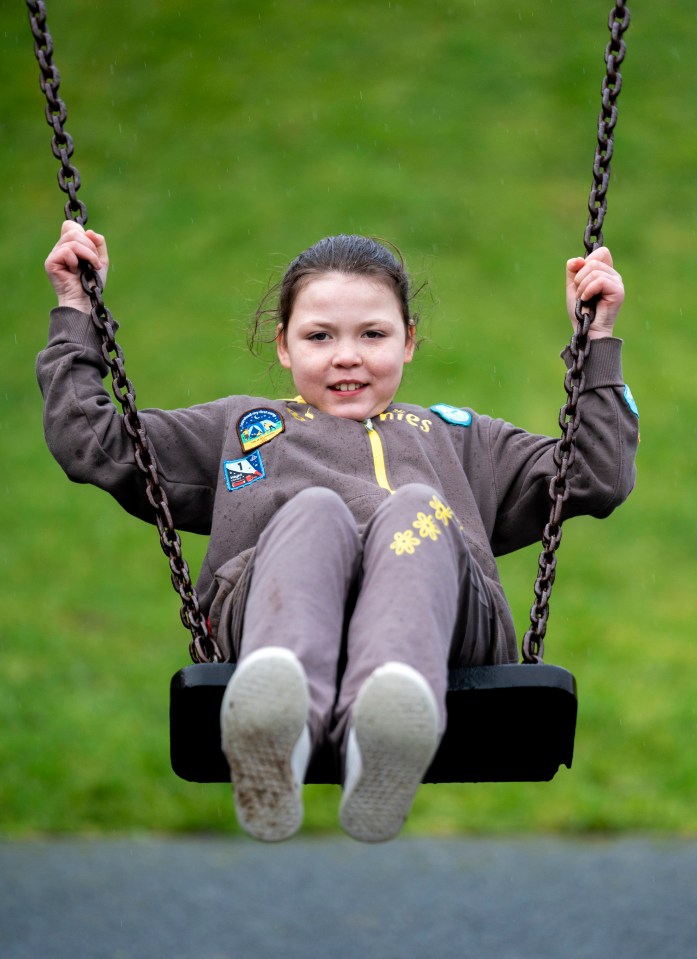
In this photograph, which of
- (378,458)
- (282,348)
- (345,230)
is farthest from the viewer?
(345,230)

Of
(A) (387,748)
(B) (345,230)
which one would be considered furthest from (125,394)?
(B) (345,230)

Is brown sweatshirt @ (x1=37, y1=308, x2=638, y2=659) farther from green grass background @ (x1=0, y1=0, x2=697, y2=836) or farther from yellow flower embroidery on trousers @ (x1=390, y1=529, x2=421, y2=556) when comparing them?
green grass background @ (x1=0, y1=0, x2=697, y2=836)

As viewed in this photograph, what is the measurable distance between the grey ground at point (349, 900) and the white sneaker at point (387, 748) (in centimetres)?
496

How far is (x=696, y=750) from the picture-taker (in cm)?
901

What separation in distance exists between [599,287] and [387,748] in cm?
110

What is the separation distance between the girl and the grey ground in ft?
14.7

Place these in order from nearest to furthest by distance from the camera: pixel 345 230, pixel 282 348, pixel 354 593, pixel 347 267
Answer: pixel 354 593 < pixel 347 267 < pixel 282 348 < pixel 345 230

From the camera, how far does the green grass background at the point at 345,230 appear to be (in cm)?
904

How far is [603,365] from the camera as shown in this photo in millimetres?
2896

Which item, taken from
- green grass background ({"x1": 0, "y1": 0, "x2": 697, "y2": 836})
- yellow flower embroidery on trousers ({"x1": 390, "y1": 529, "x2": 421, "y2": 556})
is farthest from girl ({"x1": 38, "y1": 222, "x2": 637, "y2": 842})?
green grass background ({"x1": 0, "y1": 0, "x2": 697, "y2": 836})

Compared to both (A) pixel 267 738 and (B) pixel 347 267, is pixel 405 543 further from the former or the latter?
(B) pixel 347 267

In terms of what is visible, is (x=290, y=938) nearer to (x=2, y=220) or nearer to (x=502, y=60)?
(x=2, y=220)

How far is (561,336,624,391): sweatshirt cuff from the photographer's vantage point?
2.89 meters

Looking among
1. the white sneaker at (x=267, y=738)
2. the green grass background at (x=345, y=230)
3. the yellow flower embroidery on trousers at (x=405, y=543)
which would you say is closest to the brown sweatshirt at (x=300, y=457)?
the yellow flower embroidery on trousers at (x=405, y=543)
